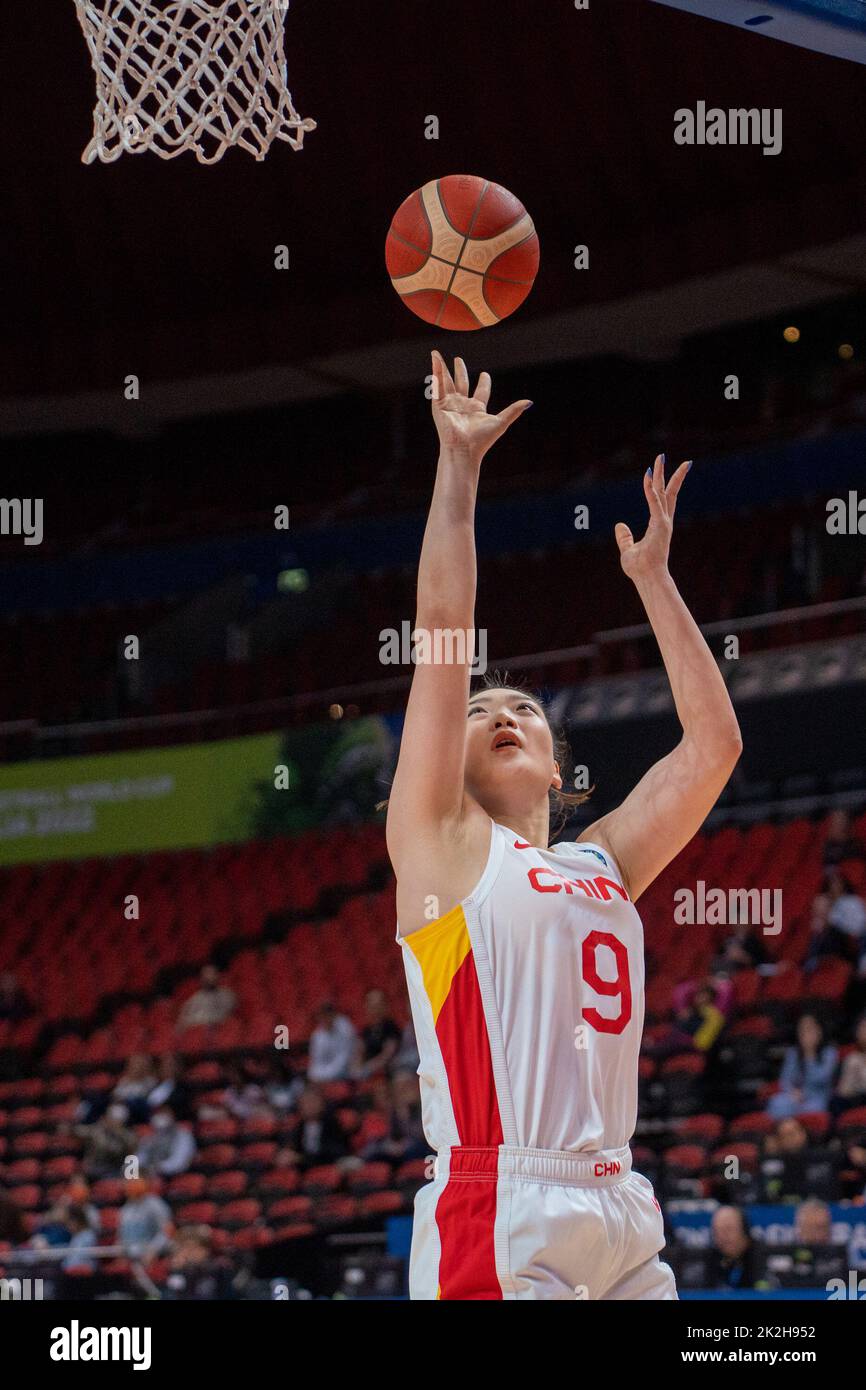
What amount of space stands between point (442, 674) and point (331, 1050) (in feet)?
26.3

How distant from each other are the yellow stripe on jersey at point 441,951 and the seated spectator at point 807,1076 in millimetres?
6257

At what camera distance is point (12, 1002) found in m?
13.3

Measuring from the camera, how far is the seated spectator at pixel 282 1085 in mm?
10789

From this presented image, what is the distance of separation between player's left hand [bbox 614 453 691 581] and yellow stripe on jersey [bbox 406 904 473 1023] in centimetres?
85

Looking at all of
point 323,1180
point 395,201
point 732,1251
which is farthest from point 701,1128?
point 395,201

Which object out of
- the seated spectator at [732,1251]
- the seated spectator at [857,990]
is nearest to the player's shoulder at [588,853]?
the seated spectator at [732,1251]

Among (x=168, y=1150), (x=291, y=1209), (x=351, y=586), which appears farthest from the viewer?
(x=351, y=586)

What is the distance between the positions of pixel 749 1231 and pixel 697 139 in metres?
8.42

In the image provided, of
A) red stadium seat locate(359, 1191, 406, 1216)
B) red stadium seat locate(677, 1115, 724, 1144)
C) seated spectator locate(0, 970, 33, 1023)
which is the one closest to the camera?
red stadium seat locate(677, 1115, 724, 1144)

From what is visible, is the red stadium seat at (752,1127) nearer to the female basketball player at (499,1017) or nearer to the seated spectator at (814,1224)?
the seated spectator at (814,1224)

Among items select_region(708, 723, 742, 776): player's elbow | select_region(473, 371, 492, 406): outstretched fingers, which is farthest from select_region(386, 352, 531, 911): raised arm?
select_region(708, 723, 742, 776): player's elbow

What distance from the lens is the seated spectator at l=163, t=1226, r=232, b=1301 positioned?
8969mm

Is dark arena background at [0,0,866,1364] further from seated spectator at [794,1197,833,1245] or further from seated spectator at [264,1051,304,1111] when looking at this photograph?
seated spectator at [794,1197,833,1245]

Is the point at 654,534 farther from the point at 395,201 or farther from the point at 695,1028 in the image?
the point at 395,201
